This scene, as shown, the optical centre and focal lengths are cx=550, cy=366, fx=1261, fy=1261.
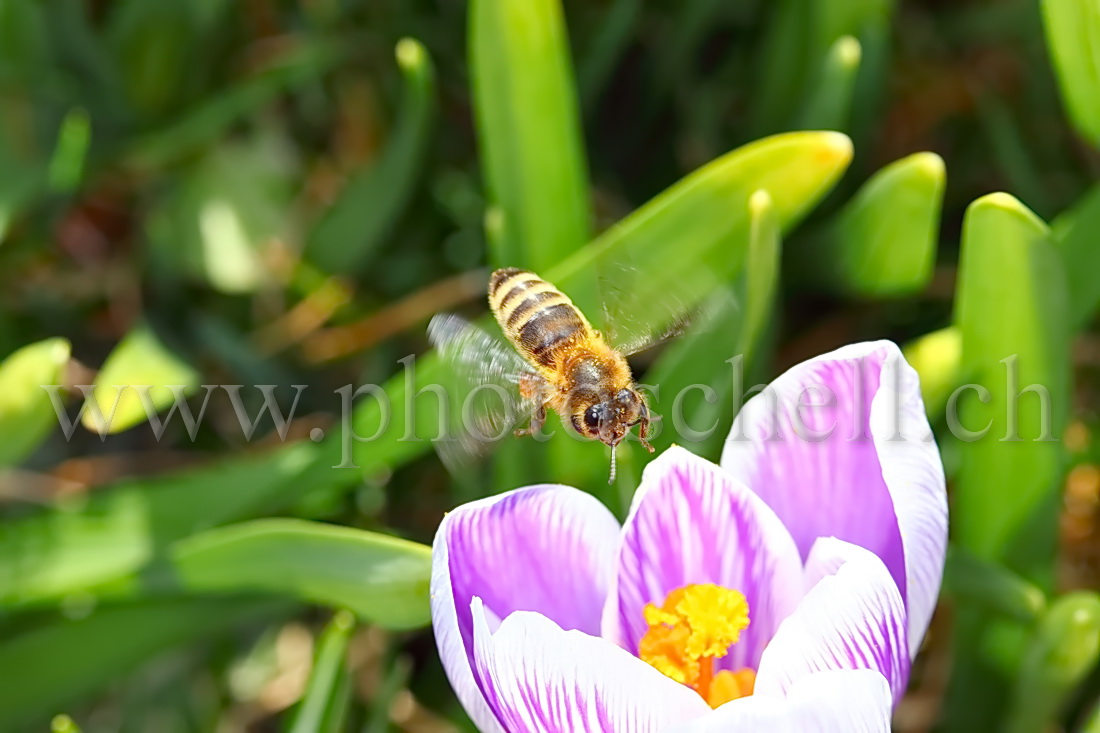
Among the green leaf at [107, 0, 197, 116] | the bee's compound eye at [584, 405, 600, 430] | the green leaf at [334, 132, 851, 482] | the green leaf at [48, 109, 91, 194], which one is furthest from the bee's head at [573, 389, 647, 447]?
the green leaf at [107, 0, 197, 116]

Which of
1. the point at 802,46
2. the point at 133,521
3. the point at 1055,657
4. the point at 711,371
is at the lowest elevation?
the point at 1055,657

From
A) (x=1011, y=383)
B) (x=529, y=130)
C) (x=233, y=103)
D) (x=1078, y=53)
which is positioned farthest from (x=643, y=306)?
(x=233, y=103)

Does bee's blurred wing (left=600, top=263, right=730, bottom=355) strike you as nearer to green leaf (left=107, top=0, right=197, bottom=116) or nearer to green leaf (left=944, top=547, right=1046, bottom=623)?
green leaf (left=944, top=547, right=1046, bottom=623)

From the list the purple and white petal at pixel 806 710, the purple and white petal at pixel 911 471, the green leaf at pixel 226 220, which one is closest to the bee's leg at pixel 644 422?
the purple and white petal at pixel 911 471

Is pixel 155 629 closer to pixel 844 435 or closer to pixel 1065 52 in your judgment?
pixel 844 435

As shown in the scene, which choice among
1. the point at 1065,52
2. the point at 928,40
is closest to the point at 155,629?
the point at 1065,52

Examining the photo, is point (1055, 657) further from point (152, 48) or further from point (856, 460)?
point (152, 48)

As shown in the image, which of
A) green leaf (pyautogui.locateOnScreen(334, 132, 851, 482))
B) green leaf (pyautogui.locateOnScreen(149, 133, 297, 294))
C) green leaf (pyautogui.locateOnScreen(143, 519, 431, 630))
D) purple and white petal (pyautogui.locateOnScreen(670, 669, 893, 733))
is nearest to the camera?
purple and white petal (pyautogui.locateOnScreen(670, 669, 893, 733))
